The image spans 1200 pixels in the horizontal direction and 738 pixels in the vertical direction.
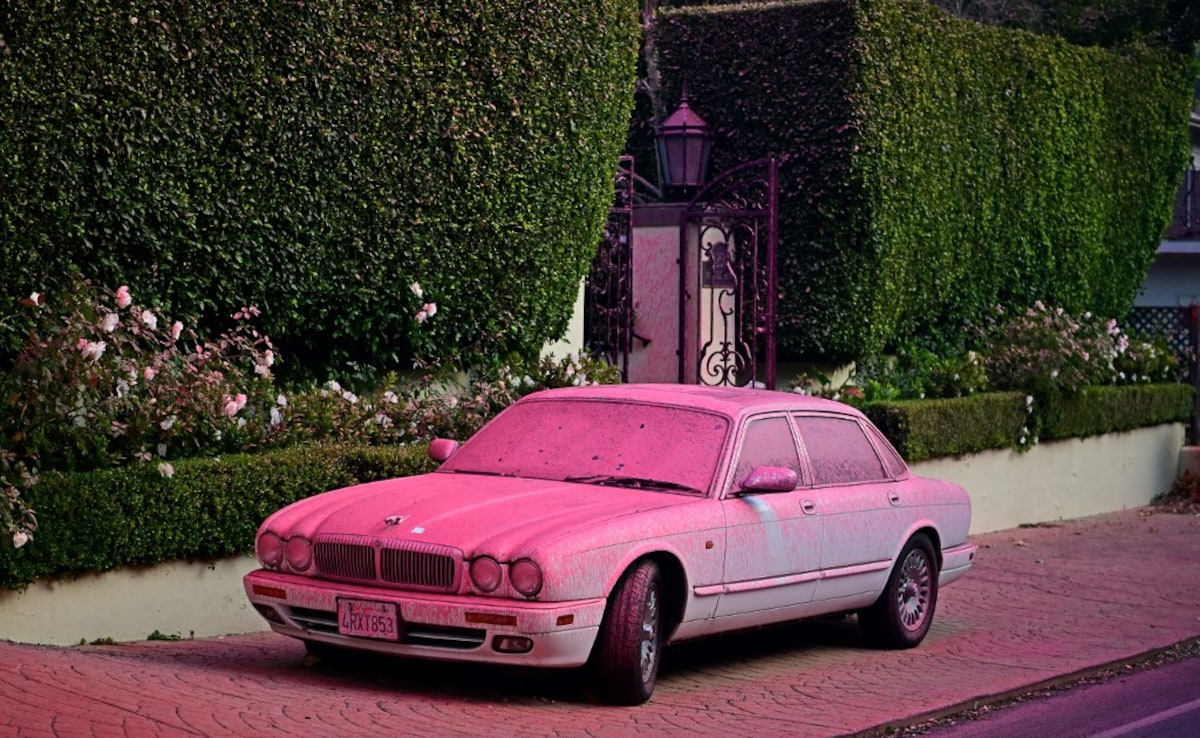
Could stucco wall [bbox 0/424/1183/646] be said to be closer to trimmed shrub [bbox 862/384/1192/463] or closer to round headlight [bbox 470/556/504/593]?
trimmed shrub [bbox 862/384/1192/463]

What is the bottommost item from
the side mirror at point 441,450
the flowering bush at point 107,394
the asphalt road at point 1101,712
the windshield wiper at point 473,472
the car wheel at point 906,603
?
the asphalt road at point 1101,712

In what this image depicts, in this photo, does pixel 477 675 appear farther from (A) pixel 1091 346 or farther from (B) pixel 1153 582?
(A) pixel 1091 346

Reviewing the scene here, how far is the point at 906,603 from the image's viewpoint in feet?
34.7

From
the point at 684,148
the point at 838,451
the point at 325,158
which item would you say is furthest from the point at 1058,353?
the point at 325,158

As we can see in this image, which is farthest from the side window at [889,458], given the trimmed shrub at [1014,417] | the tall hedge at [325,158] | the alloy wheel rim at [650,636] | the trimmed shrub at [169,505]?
the trimmed shrub at [1014,417]

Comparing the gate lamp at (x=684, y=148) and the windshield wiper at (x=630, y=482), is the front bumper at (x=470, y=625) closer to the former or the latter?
the windshield wiper at (x=630, y=482)

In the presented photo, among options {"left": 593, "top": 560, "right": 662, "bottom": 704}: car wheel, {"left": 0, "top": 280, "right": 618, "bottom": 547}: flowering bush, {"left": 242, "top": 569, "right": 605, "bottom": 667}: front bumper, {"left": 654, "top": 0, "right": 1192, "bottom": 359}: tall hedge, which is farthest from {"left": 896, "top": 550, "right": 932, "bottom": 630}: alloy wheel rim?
{"left": 654, "top": 0, "right": 1192, "bottom": 359}: tall hedge

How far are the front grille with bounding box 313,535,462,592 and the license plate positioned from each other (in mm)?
130

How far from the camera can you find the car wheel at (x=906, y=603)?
10375 mm

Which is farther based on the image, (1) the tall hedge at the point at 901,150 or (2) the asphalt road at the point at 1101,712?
(1) the tall hedge at the point at 901,150

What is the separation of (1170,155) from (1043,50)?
3864mm

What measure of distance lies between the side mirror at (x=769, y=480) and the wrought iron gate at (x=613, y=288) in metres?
7.61

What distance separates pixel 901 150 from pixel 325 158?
772 centimetres

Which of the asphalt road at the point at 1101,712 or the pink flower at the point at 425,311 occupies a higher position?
the pink flower at the point at 425,311
